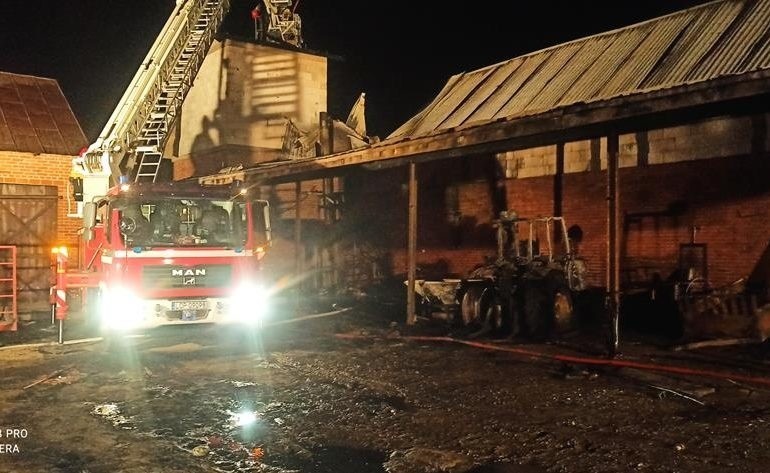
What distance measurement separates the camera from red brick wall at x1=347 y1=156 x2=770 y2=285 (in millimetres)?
12023

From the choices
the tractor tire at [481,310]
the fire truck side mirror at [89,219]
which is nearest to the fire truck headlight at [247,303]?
the fire truck side mirror at [89,219]

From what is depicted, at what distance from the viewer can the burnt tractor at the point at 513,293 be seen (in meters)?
11.7

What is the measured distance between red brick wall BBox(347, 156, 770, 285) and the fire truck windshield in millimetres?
7690

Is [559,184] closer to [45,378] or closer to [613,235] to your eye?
[613,235]

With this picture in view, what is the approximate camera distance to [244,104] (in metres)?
24.6

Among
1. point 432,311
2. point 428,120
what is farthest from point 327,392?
point 428,120

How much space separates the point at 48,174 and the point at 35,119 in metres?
1.74

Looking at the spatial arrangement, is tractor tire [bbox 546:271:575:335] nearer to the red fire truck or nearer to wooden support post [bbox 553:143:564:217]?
wooden support post [bbox 553:143:564:217]

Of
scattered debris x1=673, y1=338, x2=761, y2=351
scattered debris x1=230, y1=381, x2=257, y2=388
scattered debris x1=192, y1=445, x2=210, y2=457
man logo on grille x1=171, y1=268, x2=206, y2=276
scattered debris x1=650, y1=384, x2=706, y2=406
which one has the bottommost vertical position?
scattered debris x1=192, y1=445, x2=210, y2=457

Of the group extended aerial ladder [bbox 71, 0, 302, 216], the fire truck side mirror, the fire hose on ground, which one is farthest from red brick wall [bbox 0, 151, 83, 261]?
the fire hose on ground

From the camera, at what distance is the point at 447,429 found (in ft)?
20.8

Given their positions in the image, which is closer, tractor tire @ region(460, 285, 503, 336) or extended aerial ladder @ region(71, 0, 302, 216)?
tractor tire @ region(460, 285, 503, 336)

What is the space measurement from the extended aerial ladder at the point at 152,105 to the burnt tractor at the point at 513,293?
285 inches

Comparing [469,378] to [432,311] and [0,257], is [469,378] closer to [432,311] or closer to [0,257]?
[432,311]
